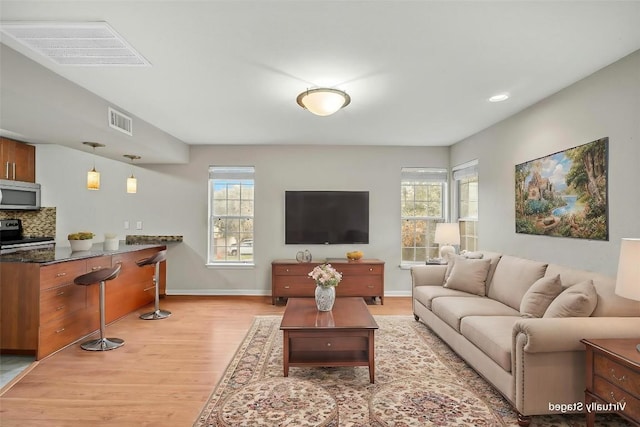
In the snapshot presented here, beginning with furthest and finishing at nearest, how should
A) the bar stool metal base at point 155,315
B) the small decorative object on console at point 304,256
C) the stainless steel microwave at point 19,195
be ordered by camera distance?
the small decorative object on console at point 304,256 → the stainless steel microwave at point 19,195 → the bar stool metal base at point 155,315

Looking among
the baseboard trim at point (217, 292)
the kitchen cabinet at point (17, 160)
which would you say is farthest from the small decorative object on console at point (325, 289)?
the kitchen cabinet at point (17, 160)

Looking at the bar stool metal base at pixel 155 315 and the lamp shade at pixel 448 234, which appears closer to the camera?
the bar stool metal base at pixel 155 315

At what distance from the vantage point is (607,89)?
8.21 feet

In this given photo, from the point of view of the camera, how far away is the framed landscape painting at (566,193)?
2559 mm

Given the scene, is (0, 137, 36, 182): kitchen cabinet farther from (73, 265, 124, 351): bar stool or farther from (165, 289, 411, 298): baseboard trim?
(73, 265, 124, 351): bar stool

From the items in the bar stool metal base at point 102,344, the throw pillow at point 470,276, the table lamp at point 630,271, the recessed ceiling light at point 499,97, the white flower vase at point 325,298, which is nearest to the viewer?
the table lamp at point 630,271

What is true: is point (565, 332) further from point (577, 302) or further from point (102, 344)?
point (102, 344)

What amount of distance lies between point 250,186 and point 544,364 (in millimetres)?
4494

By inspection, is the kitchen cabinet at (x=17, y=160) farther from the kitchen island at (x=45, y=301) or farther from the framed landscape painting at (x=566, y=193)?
the framed landscape painting at (x=566, y=193)

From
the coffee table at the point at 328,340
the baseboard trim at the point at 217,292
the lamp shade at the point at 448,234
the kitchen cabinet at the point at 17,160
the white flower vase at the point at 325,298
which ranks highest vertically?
the kitchen cabinet at the point at 17,160

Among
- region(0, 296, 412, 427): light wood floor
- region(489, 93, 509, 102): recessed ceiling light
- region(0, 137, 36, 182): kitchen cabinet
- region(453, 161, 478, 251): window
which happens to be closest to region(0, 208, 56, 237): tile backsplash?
region(0, 137, 36, 182): kitchen cabinet

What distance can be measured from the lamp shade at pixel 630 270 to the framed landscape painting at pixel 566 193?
2.74ft

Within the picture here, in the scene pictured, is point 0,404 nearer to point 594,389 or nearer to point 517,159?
point 594,389

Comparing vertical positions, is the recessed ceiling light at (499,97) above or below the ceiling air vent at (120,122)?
above
